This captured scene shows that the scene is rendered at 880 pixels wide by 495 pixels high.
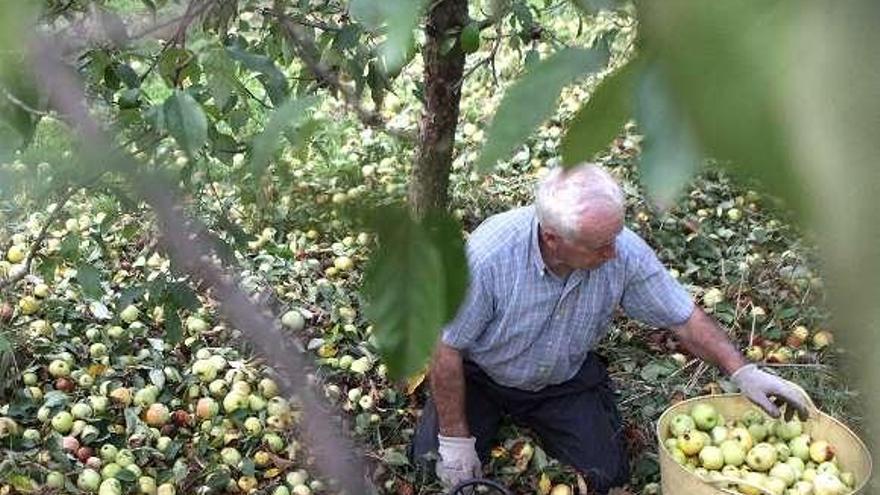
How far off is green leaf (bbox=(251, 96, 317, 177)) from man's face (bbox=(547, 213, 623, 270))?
207 centimetres

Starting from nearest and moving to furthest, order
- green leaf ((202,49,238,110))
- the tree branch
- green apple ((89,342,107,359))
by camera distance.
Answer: the tree branch < green leaf ((202,49,238,110)) < green apple ((89,342,107,359))

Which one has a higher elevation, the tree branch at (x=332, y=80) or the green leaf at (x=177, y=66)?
the green leaf at (x=177, y=66)

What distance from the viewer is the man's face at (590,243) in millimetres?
2580

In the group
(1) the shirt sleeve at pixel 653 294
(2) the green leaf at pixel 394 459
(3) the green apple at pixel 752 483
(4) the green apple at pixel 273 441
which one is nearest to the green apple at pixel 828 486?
(3) the green apple at pixel 752 483

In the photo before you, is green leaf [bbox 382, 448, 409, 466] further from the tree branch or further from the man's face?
the tree branch

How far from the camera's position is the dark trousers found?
3252 mm

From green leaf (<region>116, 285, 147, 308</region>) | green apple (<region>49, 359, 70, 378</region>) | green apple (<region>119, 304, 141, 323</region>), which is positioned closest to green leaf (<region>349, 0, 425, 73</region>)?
green leaf (<region>116, 285, 147, 308</region>)

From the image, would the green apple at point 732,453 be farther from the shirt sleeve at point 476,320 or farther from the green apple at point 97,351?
the green apple at point 97,351

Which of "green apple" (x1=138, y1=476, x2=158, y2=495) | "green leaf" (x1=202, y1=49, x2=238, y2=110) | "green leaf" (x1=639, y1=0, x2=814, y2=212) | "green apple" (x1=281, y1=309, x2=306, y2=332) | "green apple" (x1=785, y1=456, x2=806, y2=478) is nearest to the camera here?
"green leaf" (x1=639, y1=0, x2=814, y2=212)

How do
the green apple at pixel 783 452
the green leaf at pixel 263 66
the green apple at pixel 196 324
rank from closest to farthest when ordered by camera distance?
the green leaf at pixel 263 66
the green apple at pixel 783 452
the green apple at pixel 196 324

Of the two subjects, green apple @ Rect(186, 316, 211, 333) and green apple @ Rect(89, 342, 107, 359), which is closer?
green apple @ Rect(89, 342, 107, 359)

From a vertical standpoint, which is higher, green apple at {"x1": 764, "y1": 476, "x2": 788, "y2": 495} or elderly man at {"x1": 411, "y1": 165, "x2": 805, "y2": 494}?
elderly man at {"x1": 411, "y1": 165, "x2": 805, "y2": 494}

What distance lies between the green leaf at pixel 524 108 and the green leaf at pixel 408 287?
0.05 metres

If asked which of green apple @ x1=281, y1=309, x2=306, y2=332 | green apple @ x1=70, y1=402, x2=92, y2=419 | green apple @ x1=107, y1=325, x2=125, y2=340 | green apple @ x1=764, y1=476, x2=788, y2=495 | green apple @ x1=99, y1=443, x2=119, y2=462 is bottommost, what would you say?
green apple @ x1=764, y1=476, x2=788, y2=495
